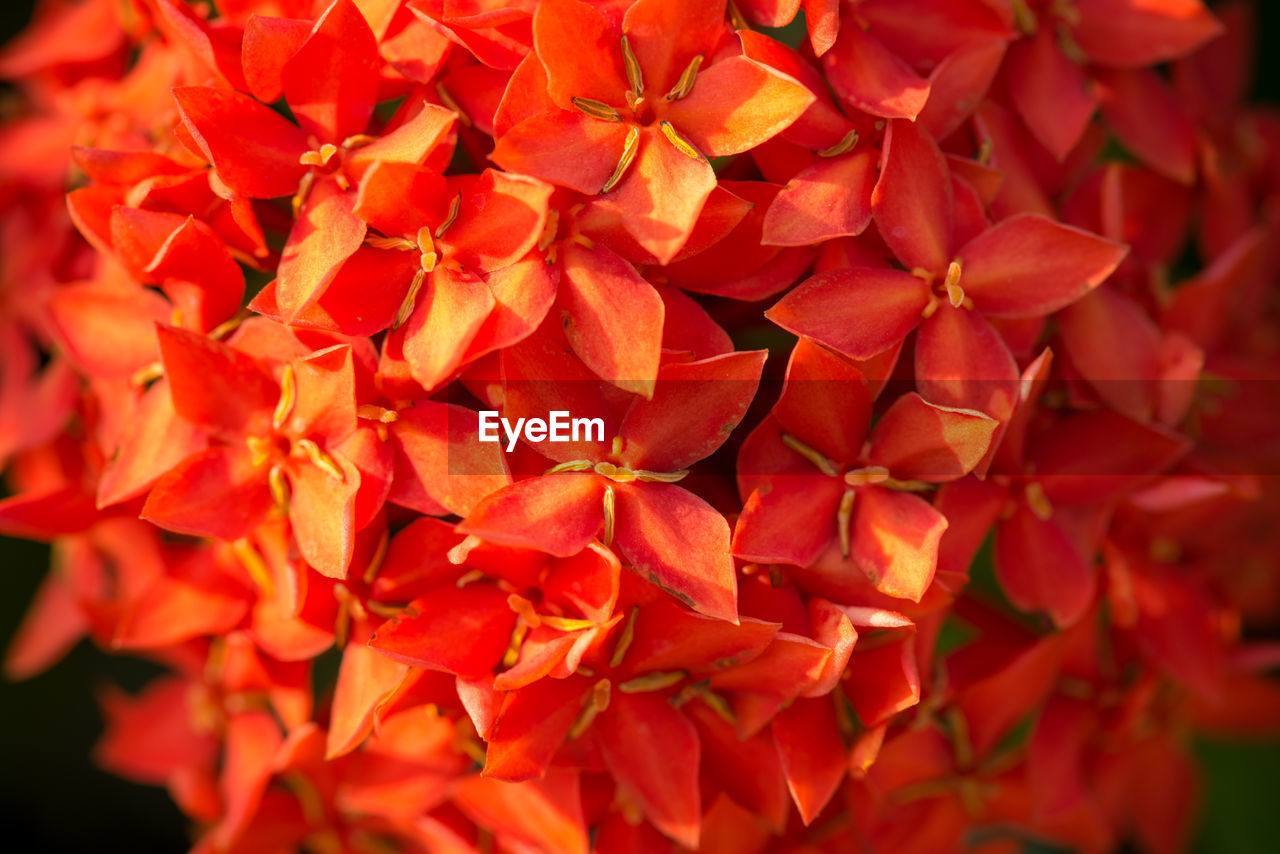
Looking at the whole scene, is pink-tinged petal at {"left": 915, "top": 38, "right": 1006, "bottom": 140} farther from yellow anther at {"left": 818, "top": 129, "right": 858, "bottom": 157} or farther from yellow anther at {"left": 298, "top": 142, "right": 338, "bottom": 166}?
yellow anther at {"left": 298, "top": 142, "right": 338, "bottom": 166}

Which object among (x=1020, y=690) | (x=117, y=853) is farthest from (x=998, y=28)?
(x=117, y=853)

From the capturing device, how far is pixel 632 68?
442mm

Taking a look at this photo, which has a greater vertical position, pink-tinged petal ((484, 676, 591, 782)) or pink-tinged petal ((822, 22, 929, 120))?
pink-tinged petal ((822, 22, 929, 120))

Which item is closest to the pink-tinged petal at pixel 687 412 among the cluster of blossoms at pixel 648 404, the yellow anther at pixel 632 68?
the cluster of blossoms at pixel 648 404

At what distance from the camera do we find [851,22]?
1.57ft

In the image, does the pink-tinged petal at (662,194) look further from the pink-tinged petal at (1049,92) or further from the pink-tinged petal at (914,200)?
the pink-tinged petal at (1049,92)

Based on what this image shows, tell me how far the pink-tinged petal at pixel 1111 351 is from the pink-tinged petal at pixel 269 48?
1.10ft

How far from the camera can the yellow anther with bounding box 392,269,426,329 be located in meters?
0.43

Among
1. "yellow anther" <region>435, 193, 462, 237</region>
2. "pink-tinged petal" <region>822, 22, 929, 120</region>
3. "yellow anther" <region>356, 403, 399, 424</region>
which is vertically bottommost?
"yellow anther" <region>356, 403, 399, 424</region>

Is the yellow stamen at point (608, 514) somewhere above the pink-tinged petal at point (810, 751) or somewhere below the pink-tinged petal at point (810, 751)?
above

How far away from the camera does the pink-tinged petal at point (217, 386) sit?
45 cm

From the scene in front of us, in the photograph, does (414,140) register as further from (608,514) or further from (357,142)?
(608,514)

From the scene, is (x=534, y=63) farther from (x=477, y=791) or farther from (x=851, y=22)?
(x=477, y=791)

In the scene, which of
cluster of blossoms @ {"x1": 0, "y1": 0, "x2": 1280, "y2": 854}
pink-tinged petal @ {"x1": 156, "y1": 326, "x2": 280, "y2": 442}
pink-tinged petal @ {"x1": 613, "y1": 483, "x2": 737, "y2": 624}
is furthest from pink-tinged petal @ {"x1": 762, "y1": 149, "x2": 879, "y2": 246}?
pink-tinged petal @ {"x1": 156, "y1": 326, "x2": 280, "y2": 442}
